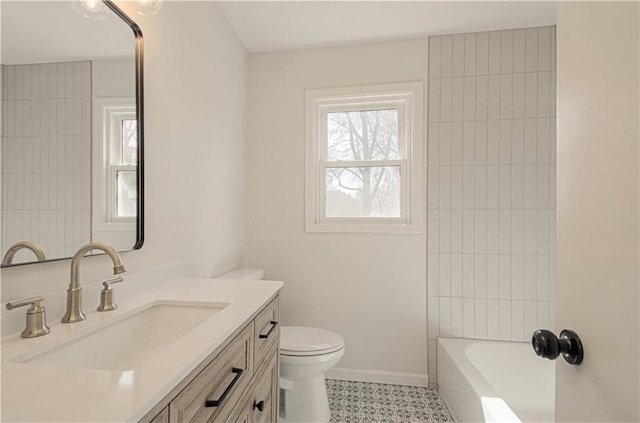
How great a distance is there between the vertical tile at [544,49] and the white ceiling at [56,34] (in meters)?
2.37

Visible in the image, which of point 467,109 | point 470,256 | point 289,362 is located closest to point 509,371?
point 470,256

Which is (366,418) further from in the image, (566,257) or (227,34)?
(227,34)

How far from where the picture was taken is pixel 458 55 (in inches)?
86.0

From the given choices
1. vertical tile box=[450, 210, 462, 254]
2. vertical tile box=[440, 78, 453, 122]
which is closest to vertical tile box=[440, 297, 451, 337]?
vertical tile box=[450, 210, 462, 254]

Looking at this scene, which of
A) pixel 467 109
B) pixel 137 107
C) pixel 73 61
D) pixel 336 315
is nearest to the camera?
pixel 73 61

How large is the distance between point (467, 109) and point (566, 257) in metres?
1.80

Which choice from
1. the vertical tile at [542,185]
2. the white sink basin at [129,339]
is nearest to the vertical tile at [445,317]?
the vertical tile at [542,185]

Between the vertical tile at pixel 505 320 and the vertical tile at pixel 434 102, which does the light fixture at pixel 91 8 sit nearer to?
the vertical tile at pixel 434 102

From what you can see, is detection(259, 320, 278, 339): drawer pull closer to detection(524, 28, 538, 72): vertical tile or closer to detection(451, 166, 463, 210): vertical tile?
detection(451, 166, 463, 210): vertical tile

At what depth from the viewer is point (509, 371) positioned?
1993 millimetres

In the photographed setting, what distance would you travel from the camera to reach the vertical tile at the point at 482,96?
2156 millimetres

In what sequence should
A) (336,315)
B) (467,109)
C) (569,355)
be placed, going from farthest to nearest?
(336,315) → (467,109) → (569,355)

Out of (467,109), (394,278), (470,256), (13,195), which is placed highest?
(467,109)

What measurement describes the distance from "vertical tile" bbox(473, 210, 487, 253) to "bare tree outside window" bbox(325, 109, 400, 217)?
519mm
